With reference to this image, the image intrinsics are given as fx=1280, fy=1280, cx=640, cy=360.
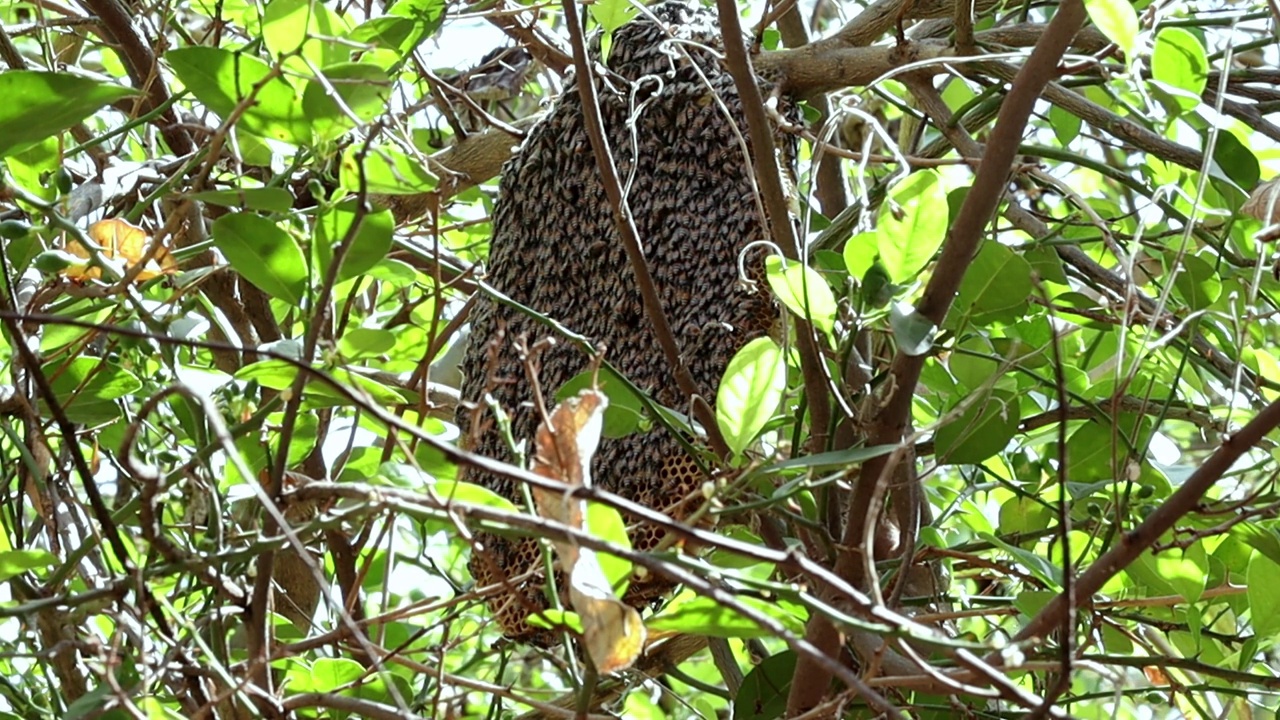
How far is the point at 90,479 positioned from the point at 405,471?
146 mm

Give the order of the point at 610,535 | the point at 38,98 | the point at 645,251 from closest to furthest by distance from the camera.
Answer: the point at 610,535 → the point at 38,98 → the point at 645,251

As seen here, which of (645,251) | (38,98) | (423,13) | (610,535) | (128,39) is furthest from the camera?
(128,39)

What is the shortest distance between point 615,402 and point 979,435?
25 cm

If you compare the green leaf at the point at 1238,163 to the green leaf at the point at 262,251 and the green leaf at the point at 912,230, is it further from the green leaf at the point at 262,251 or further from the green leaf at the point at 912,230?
the green leaf at the point at 262,251

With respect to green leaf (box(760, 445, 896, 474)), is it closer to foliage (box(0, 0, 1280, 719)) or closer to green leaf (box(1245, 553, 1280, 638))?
foliage (box(0, 0, 1280, 719))

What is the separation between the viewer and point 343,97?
0.66m

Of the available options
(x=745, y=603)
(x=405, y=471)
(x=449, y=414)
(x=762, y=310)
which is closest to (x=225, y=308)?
(x=449, y=414)

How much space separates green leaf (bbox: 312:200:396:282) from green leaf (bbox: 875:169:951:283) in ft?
0.83

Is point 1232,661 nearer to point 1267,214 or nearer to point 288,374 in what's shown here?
point 1267,214

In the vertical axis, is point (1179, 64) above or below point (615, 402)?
above

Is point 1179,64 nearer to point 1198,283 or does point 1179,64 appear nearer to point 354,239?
point 1198,283

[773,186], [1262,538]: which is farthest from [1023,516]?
[773,186]

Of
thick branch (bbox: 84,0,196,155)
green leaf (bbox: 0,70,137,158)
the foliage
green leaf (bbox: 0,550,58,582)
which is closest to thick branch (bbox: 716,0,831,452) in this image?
the foliage

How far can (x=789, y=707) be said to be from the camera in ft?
2.41
